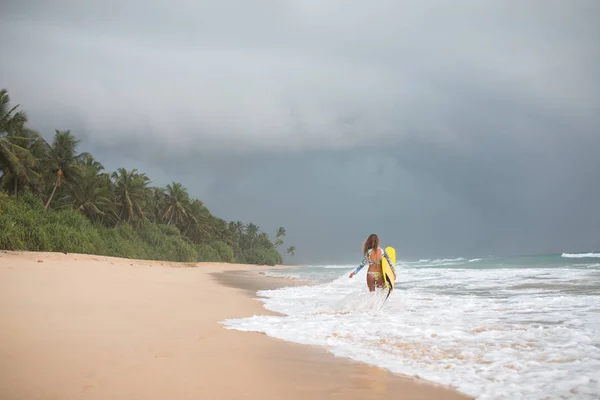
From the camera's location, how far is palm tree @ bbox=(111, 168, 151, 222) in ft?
159

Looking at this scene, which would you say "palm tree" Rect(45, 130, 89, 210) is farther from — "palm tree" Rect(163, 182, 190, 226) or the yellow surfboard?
the yellow surfboard

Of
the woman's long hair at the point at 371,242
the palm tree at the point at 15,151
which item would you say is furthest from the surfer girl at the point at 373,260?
the palm tree at the point at 15,151

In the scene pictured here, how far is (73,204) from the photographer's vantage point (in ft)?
138

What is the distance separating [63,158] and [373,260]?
124 ft

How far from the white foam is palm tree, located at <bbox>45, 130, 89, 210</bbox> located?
118ft

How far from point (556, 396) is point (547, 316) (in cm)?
474

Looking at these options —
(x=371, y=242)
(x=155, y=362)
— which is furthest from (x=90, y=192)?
(x=155, y=362)

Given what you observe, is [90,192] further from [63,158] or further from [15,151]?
[15,151]

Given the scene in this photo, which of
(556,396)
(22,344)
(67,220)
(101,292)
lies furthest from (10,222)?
(556,396)

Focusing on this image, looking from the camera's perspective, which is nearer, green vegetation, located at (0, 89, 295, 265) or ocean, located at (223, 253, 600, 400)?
ocean, located at (223, 253, 600, 400)

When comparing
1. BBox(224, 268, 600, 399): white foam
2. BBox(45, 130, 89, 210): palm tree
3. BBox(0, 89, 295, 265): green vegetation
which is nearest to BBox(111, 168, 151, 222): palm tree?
BBox(0, 89, 295, 265): green vegetation

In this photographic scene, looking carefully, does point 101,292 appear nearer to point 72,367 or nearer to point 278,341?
point 278,341

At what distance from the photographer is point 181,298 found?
952cm

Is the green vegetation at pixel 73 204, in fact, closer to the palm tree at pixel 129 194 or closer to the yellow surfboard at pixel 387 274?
the palm tree at pixel 129 194
